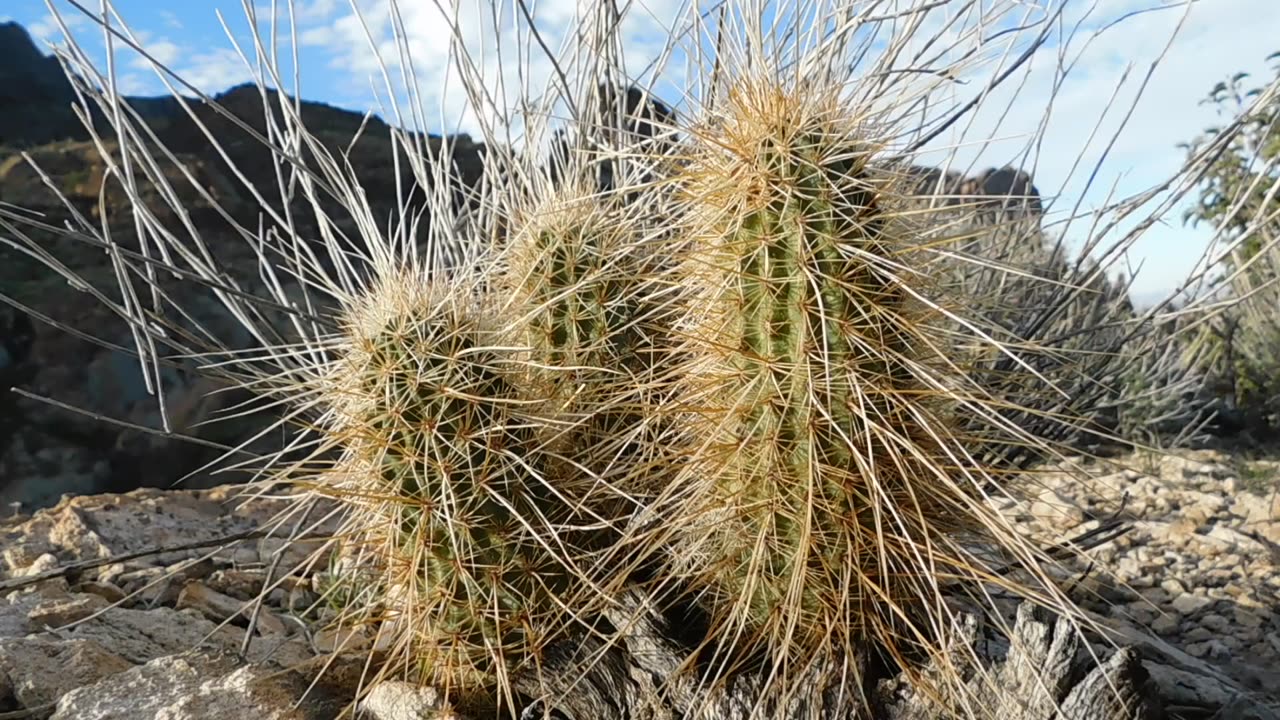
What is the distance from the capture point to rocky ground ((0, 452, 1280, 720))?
1550 mm

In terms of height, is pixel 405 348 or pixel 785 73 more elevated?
pixel 785 73

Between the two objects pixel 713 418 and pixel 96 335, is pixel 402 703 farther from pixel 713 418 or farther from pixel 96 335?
pixel 96 335

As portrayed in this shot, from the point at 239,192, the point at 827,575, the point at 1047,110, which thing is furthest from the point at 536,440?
the point at 239,192

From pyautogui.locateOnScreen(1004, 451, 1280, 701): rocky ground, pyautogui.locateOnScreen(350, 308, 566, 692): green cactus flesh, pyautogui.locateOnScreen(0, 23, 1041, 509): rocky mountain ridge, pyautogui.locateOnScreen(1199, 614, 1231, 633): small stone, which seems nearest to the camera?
pyautogui.locateOnScreen(350, 308, 566, 692): green cactus flesh

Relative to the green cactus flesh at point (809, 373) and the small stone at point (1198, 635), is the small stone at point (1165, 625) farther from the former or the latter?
the green cactus flesh at point (809, 373)

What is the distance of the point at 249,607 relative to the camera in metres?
1.82

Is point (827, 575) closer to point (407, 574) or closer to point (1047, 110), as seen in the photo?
point (407, 574)

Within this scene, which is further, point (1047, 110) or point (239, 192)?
point (239, 192)

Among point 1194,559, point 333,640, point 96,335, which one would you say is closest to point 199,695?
point 333,640

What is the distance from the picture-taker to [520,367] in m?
1.58

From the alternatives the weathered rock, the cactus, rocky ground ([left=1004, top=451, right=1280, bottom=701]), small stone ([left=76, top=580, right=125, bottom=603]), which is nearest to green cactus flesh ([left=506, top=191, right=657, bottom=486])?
the cactus

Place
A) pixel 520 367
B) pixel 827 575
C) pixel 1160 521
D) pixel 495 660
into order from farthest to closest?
pixel 1160 521 < pixel 520 367 < pixel 495 660 < pixel 827 575

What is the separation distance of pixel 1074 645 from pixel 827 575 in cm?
37

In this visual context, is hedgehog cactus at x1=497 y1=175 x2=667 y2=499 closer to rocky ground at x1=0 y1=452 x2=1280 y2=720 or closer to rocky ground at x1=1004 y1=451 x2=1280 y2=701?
rocky ground at x1=0 y1=452 x2=1280 y2=720
